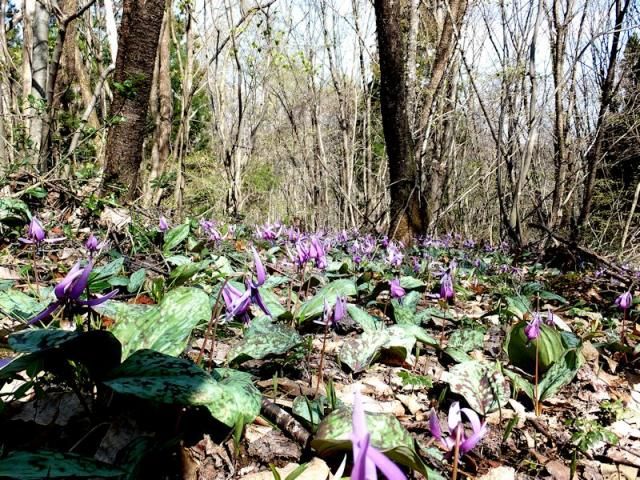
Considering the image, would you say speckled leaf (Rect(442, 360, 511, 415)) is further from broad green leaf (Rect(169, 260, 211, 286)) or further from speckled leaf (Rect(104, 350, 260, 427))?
broad green leaf (Rect(169, 260, 211, 286))

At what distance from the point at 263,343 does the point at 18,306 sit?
2.37 ft

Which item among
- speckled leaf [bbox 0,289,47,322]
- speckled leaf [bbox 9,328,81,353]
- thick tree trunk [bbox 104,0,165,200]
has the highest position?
thick tree trunk [bbox 104,0,165,200]

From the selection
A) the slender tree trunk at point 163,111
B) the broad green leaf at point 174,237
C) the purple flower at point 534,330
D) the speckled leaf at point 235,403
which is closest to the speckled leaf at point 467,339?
the purple flower at point 534,330

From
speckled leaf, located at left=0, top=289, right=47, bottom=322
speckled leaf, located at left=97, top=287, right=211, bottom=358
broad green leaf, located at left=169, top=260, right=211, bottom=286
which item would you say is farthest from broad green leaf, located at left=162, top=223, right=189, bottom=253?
speckled leaf, located at left=97, top=287, right=211, bottom=358

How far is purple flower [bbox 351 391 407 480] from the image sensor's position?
34cm

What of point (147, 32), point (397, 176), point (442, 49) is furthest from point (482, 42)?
point (147, 32)

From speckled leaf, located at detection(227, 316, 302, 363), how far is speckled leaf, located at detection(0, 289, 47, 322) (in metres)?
0.59

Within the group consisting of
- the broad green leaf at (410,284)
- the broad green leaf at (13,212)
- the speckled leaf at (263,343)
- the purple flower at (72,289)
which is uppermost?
the broad green leaf at (13,212)

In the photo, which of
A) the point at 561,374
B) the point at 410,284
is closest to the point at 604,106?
the point at 410,284

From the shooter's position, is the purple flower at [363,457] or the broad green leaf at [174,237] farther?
the broad green leaf at [174,237]

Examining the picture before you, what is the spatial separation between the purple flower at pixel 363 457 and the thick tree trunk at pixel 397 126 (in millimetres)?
4396

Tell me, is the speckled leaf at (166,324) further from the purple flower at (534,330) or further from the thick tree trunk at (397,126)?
the thick tree trunk at (397,126)

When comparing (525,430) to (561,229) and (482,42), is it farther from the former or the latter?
(482,42)

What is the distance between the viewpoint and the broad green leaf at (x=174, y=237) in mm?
2762
